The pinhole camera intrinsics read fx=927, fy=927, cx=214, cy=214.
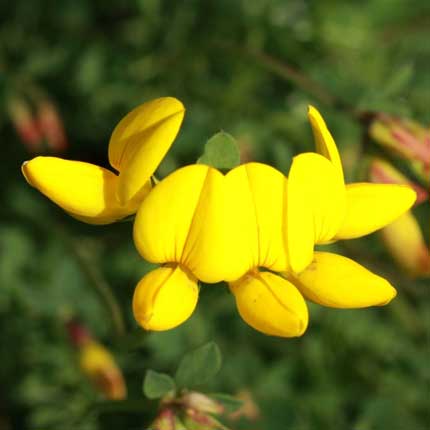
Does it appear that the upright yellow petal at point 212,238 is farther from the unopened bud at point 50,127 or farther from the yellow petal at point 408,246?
the unopened bud at point 50,127

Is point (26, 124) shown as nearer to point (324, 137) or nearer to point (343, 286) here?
point (324, 137)

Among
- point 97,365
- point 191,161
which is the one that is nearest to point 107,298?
point 97,365

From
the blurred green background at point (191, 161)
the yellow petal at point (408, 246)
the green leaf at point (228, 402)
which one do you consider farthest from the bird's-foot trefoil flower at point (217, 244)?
the blurred green background at point (191, 161)

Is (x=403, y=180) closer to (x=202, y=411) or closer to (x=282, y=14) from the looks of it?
(x=202, y=411)

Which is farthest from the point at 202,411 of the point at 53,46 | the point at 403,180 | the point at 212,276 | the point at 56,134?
the point at 53,46

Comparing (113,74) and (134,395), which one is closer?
(134,395)

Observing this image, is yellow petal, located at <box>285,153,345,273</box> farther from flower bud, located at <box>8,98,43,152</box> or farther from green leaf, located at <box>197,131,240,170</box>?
flower bud, located at <box>8,98,43,152</box>
